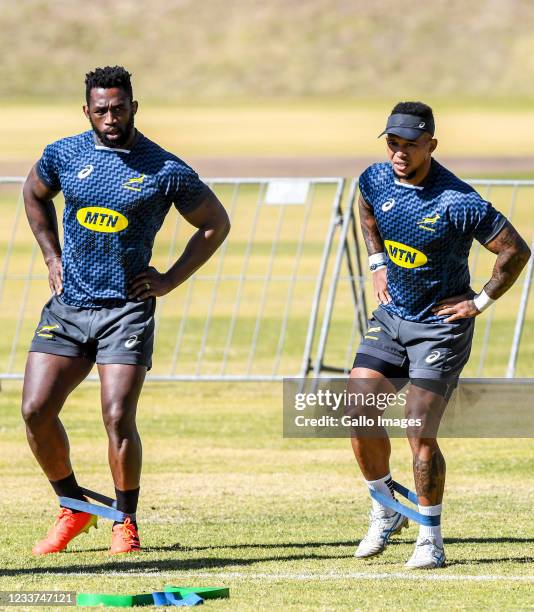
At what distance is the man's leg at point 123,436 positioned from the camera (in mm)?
7871

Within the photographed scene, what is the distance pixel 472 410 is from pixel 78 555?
525cm

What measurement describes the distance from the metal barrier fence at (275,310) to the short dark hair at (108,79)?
14.4 feet

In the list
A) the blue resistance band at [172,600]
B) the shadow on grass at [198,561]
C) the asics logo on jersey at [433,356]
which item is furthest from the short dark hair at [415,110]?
the blue resistance band at [172,600]

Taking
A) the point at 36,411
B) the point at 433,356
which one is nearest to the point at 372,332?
the point at 433,356

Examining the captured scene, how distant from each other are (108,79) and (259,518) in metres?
2.72

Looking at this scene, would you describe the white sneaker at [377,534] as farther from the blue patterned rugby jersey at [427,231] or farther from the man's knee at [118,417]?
the man's knee at [118,417]

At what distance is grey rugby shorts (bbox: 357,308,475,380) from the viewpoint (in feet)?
25.5

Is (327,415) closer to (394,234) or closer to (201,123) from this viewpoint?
(394,234)

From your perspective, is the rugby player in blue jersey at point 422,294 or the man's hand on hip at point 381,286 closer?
the rugby player in blue jersey at point 422,294

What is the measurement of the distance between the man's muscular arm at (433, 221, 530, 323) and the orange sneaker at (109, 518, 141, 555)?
1829 millimetres

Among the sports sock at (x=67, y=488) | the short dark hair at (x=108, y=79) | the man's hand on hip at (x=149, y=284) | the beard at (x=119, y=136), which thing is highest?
the short dark hair at (x=108, y=79)

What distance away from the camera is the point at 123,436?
7906 millimetres

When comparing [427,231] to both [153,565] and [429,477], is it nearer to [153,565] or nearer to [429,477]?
[429,477]

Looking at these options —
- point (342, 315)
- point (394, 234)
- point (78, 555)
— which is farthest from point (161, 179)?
point (342, 315)
